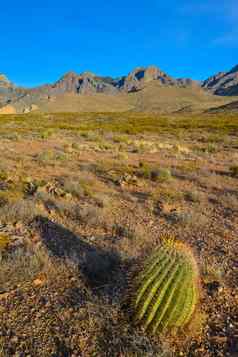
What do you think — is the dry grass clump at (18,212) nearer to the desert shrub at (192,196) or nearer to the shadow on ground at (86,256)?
the shadow on ground at (86,256)

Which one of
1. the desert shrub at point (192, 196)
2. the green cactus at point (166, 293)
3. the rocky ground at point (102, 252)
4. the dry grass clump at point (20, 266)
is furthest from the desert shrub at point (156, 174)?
the green cactus at point (166, 293)

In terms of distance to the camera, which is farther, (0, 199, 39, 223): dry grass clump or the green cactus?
(0, 199, 39, 223): dry grass clump

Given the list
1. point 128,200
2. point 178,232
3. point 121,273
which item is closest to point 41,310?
point 121,273

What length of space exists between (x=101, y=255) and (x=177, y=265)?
1705 mm

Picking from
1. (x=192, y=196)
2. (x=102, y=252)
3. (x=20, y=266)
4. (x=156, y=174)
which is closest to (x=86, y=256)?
(x=102, y=252)

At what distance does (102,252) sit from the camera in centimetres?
521

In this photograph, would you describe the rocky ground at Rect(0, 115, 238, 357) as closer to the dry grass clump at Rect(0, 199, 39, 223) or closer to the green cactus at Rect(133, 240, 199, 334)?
the dry grass clump at Rect(0, 199, 39, 223)

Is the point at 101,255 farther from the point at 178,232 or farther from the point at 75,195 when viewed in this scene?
the point at 75,195

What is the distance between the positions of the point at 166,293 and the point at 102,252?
184 cm

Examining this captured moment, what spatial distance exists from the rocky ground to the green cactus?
6.1 inches

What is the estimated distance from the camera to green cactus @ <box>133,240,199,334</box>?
346 centimetres

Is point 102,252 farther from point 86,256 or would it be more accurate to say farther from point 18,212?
point 18,212

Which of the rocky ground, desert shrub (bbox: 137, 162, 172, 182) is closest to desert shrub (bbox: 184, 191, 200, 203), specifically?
the rocky ground

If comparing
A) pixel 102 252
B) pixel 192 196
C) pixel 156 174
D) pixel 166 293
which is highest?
pixel 156 174
